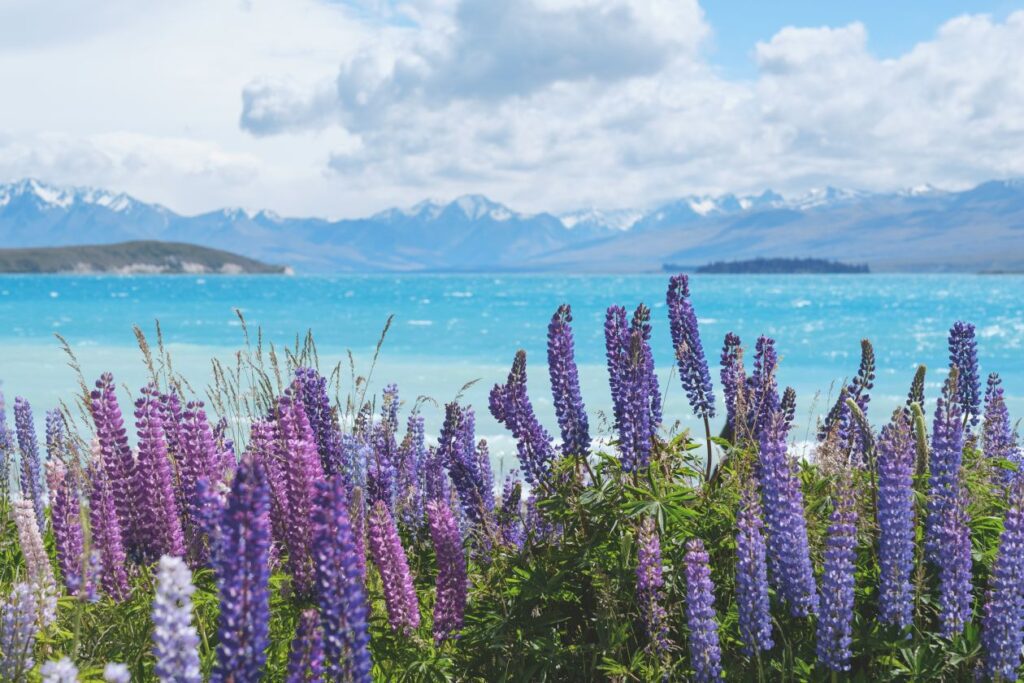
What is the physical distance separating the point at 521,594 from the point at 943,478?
196cm

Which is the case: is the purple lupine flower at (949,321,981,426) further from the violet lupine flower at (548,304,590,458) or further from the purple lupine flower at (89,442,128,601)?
the purple lupine flower at (89,442,128,601)

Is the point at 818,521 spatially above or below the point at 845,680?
above

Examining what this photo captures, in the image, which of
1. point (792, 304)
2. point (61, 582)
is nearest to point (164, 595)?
point (61, 582)

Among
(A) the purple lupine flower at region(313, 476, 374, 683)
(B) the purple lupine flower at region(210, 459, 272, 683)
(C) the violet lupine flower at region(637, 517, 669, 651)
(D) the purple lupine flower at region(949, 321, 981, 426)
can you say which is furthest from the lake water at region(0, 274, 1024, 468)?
(B) the purple lupine flower at region(210, 459, 272, 683)

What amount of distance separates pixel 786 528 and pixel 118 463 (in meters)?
2.84

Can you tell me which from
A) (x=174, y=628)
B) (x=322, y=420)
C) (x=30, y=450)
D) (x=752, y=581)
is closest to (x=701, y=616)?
(x=752, y=581)

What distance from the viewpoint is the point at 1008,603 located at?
3.54 meters

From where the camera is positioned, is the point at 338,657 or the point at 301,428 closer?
the point at 338,657

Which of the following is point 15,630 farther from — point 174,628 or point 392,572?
point 174,628

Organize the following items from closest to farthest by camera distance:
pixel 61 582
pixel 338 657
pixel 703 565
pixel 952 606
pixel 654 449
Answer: pixel 338 657 < pixel 703 565 < pixel 952 606 < pixel 654 449 < pixel 61 582

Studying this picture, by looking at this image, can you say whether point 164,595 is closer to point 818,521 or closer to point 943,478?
point 818,521

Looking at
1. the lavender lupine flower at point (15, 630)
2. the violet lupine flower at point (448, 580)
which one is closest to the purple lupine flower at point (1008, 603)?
the violet lupine flower at point (448, 580)

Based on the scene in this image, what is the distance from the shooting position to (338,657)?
271cm

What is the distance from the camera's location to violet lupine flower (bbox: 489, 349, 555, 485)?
4.96 metres
